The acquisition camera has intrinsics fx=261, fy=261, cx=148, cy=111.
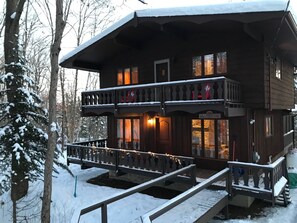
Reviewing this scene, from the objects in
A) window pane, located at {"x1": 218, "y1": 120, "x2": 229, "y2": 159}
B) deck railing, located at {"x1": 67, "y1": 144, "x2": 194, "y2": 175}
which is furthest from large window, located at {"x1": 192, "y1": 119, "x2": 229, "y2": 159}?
deck railing, located at {"x1": 67, "y1": 144, "x2": 194, "y2": 175}

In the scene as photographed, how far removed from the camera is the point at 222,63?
36.1ft

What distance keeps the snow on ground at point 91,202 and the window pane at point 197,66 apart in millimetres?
5624

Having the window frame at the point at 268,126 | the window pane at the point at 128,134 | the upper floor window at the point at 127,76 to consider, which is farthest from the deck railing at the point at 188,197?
the upper floor window at the point at 127,76

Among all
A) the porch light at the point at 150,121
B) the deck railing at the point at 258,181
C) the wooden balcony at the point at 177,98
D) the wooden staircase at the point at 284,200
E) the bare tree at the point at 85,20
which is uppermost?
the bare tree at the point at 85,20

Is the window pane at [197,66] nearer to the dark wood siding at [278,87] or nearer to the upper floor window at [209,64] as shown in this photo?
the upper floor window at [209,64]

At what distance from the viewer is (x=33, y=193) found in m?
11.4

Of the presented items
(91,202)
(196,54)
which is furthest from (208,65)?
(91,202)

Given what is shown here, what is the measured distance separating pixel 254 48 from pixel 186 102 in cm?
349

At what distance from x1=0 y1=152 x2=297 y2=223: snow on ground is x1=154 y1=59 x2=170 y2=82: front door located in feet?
18.6

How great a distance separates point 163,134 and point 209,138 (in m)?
2.46

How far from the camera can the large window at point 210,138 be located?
10750 millimetres

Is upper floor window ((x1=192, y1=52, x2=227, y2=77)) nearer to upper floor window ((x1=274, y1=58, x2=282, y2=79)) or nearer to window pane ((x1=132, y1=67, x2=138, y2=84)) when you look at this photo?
upper floor window ((x1=274, y1=58, x2=282, y2=79))

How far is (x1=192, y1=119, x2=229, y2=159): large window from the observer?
10.8 m

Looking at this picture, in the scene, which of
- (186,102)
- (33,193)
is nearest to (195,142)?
(186,102)
